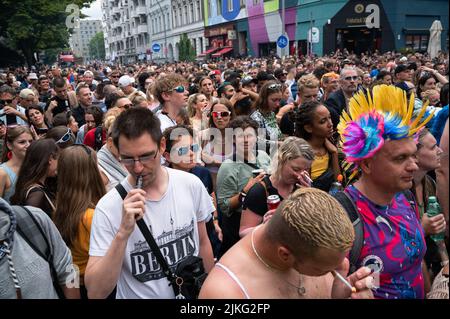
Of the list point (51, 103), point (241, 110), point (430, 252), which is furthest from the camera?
point (51, 103)

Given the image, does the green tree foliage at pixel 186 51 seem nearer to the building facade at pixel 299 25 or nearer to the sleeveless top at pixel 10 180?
the building facade at pixel 299 25

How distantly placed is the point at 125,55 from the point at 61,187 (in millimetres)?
83686

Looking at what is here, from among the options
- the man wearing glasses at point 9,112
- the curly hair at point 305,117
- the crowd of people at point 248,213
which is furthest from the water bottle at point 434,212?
the man wearing glasses at point 9,112

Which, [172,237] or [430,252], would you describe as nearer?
[172,237]

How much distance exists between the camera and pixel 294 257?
1532 millimetres

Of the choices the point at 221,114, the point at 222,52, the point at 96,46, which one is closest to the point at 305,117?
the point at 221,114

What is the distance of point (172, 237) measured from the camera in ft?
7.20

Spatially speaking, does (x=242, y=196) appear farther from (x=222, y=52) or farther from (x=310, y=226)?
(x=222, y=52)

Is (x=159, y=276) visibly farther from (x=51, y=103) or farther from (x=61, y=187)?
(x=51, y=103)

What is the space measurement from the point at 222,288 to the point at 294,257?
0.31 m

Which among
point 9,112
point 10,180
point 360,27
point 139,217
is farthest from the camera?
point 360,27
